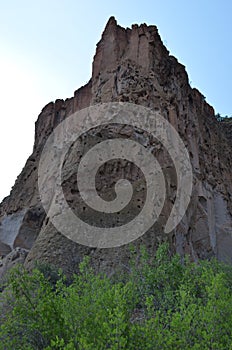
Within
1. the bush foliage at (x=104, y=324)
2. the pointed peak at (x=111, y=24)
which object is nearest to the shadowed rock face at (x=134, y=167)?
the pointed peak at (x=111, y=24)

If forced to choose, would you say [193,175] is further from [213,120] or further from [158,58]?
[213,120]

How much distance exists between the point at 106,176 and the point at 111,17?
13913 mm

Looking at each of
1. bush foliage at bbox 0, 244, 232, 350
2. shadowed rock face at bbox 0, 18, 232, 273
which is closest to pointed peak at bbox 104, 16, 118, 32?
shadowed rock face at bbox 0, 18, 232, 273

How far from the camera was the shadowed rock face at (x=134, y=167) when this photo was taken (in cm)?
1566

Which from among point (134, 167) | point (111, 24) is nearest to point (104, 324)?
point (134, 167)

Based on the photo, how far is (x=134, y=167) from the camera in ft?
57.1

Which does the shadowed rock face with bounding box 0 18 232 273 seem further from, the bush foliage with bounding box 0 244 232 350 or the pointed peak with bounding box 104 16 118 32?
the bush foliage with bounding box 0 244 232 350

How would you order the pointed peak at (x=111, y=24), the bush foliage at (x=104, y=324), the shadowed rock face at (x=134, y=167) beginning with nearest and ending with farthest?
1. the bush foliage at (x=104, y=324)
2. the shadowed rock face at (x=134, y=167)
3. the pointed peak at (x=111, y=24)

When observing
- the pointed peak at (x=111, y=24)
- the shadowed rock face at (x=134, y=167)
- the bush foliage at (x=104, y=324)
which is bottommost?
the bush foliage at (x=104, y=324)

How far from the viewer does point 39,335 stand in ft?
24.4

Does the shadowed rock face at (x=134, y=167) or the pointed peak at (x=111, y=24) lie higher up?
the pointed peak at (x=111, y=24)

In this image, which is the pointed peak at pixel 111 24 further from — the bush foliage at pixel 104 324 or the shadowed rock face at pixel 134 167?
the bush foliage at pixel 104 324

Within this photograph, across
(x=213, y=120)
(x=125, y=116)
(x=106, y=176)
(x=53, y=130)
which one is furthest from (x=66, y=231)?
(x=213, y=120)

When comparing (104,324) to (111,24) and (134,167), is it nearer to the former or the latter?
(134,167)
